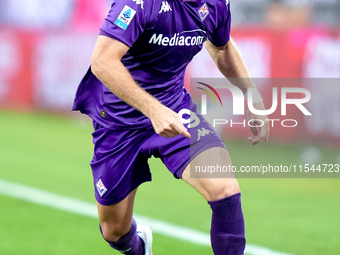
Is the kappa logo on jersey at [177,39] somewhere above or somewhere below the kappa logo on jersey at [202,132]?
above

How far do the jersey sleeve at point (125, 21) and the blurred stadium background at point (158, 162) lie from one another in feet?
7.82

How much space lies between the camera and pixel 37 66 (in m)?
15.7

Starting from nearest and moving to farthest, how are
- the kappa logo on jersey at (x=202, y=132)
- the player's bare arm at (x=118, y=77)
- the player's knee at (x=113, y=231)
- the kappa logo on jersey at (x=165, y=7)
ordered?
the player's bare arm at (x=118, y=77) → the kappa logo on jersey at (x=165, y=7) → the kappa logo on jersey at (x=202, y=132) → the player's knee at (x=113, y=231)

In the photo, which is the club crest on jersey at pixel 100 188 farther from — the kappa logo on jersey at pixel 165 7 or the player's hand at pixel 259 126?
the kappa logo on jersey at pixel 165 7

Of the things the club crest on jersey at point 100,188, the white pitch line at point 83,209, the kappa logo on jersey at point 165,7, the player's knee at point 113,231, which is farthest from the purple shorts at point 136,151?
the white pitch line at point 83,209

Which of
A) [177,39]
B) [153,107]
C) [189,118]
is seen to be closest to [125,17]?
[177,39]

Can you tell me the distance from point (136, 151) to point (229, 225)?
2.88ft

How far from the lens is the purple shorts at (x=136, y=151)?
15.0 ft

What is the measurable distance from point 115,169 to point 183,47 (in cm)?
98

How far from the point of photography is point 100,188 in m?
5.00

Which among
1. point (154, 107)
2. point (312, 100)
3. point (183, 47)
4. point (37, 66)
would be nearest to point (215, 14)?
point (183, 47)

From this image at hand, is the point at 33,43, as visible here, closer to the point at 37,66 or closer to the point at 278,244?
the point at 37,66

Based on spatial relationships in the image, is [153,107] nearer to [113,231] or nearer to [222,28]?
[222,28]

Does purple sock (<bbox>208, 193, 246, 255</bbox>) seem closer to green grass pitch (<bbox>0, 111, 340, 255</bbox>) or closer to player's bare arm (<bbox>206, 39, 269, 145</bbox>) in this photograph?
player's bare arm (<bbox>206, 39, 269, 145</bbox>)
